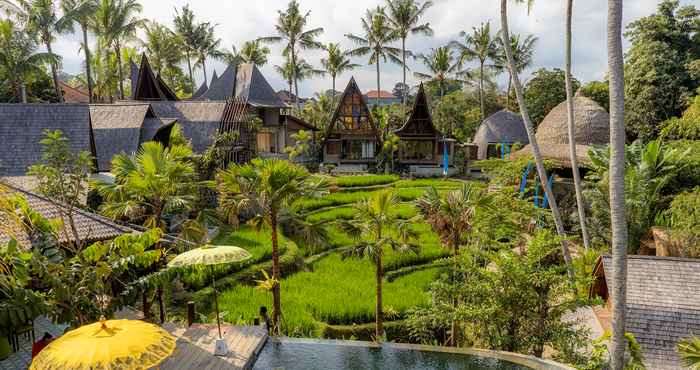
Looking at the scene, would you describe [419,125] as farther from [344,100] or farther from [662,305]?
[662,305]

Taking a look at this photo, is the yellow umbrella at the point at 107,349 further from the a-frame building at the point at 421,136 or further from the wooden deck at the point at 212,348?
the a-frame building at the point at 421,136

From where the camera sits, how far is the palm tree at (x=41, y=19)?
26828 mm

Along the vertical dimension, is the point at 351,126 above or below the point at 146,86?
below

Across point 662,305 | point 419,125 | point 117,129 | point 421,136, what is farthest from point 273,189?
point 419,125

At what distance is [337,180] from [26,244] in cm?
1961

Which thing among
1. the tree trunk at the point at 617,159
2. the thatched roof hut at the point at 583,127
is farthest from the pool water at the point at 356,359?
the thatched roof hut at the point at 583,127

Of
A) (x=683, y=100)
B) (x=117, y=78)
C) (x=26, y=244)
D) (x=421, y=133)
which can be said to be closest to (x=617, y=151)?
(x=26, y=244)

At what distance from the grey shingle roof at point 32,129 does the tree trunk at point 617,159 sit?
53.9 ft

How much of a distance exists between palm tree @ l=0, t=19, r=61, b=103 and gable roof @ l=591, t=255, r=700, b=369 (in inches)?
1207

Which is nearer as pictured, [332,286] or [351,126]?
[332,286]

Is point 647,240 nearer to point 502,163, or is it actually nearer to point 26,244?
point 502,163

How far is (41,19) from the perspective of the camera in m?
27.6

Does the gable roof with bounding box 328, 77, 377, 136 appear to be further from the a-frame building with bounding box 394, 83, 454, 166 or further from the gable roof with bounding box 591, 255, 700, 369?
the gable roof with bounding box 591, 255, 700, 369

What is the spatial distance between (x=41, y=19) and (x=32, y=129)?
14.4m
